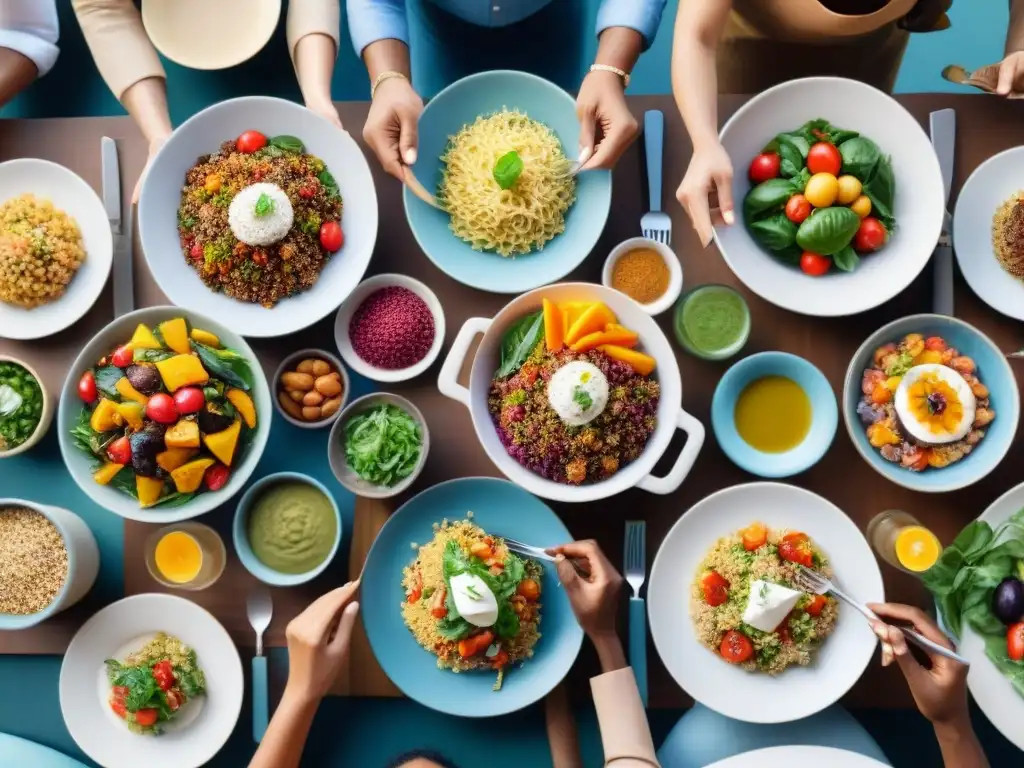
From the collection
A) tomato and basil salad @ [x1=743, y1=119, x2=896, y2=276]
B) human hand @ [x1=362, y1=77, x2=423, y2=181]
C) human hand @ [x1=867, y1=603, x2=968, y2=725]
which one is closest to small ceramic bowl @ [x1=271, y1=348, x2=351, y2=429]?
human hand @ [x1=362, y1=77, x2=423, y2=181]

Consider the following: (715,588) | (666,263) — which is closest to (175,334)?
(666,263)

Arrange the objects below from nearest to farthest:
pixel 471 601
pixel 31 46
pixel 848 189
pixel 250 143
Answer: pixel 471 601 → pixel 848 189 → pixel 250 143 → pixel 31 46

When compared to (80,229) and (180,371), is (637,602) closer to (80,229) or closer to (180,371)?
(180,371)

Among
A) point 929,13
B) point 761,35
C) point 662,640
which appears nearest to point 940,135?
point 929,13

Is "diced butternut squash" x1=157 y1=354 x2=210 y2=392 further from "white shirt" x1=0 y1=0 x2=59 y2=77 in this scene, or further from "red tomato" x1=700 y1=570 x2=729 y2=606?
"red tomato" x1=700 y1=570 x2=729 y2=606

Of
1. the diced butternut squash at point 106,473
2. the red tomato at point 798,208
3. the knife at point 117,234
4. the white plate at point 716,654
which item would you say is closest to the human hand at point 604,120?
the red tomato at point 798,208

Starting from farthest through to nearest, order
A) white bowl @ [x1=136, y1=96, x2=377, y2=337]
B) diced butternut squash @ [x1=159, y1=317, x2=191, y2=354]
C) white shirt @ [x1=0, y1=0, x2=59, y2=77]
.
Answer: white shirt @ [x1=0, y1=0, x2=59, y2=77], white bowl @ [x1=136, y1=96, x2=377, y2=337], diced butternut squash @ [x1=159, y1=317, x2=191, y2=354]
